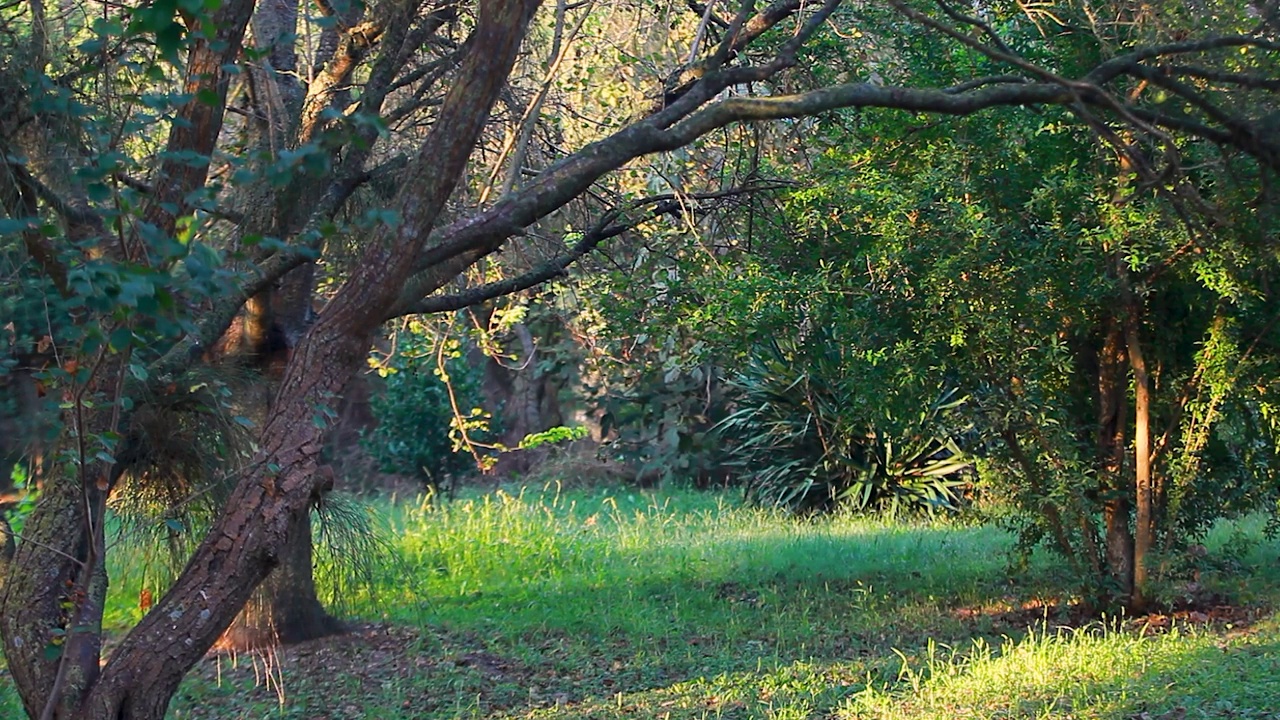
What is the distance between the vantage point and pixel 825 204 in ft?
26.1

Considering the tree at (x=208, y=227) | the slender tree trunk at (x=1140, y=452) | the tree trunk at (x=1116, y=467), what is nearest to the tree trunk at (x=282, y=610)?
the tree at (x=208, y=227)

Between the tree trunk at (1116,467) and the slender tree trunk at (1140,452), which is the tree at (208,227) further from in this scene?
the tree trunk at (1116,467)

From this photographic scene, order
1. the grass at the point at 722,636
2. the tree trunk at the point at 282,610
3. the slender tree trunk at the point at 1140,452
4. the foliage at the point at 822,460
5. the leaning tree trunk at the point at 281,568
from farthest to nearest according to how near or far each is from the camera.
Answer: the foliage at the point at 822,460, the tree trunk at the point at 282,610, the slender tree trunk at the point at 1140,452, the leaning tree trunk at the point at 281,568, the grass at the point at 722,636

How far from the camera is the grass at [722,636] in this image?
6.89m

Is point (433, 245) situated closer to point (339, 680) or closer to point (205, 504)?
point (205, 504)

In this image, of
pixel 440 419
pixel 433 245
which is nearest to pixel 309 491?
pixel 433 245

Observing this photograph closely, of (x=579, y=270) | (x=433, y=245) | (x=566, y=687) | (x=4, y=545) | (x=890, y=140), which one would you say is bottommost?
(x=566, y=687)

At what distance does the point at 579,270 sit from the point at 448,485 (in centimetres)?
1085

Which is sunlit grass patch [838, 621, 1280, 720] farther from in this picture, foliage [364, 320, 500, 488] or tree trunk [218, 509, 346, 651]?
foliage [364, 320, 500, 488]

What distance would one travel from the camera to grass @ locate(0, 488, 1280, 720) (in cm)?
689

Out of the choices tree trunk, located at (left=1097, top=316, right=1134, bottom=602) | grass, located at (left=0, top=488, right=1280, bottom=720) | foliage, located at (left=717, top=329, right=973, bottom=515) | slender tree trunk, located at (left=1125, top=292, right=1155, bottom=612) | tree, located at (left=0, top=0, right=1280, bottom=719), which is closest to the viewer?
tree, located at (left=0, top=0, right=1280, bottom=719)

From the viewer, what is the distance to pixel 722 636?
30.7 feet

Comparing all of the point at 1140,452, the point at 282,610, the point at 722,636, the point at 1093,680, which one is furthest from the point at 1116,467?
the point at 282,610

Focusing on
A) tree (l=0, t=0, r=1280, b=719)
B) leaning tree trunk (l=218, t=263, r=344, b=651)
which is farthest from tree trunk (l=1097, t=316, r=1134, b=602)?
leaning tree trunk (l=218, t=263, r=344, b=651)
